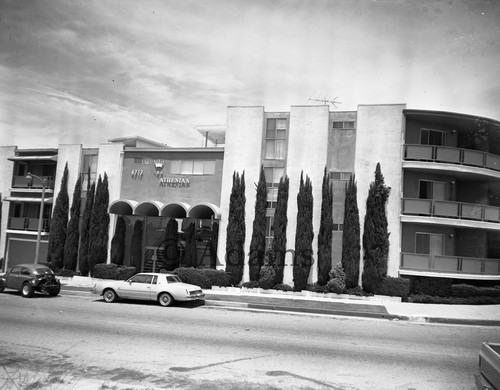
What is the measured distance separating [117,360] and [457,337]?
10.5 m

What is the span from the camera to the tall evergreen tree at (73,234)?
29.3 m

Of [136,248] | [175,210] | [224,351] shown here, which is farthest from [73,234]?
[224,351]

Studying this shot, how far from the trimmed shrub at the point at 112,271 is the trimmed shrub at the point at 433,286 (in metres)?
16.9

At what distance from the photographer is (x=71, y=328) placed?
41.3 feet

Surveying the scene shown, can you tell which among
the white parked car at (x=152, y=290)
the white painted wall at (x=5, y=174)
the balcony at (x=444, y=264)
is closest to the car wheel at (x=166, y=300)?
the white parked car at (x=152, y=290)

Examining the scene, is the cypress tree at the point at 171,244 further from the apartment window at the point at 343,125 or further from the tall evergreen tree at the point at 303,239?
the apartment window at the point at 343,125

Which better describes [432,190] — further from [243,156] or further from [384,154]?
[243,156]

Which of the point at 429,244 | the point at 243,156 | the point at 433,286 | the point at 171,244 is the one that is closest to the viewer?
the point at 433,286

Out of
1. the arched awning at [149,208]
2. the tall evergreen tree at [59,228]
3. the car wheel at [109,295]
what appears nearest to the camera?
the car wheel at [109,295]

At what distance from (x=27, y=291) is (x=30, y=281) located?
1.53 ft

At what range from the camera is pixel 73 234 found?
29547 millimetres

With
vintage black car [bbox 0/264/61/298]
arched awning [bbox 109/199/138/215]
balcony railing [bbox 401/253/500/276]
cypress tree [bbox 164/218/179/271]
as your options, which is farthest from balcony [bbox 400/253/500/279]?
vintage black car [bbox 0/264/61/298]

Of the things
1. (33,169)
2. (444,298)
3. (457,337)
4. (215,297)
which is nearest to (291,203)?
(215,297)

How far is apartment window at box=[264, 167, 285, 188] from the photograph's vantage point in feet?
86.8
